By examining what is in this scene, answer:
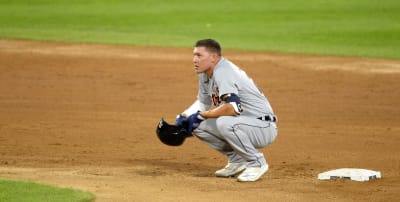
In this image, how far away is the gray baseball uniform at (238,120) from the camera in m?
9.08

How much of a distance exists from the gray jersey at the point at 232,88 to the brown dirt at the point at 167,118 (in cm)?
70

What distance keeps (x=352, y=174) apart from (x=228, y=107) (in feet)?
4.47

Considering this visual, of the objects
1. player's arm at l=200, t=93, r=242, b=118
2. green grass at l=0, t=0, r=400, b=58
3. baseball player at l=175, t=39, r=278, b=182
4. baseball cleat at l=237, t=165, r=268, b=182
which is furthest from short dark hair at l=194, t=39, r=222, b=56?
green grass at l=0, t=0, r=400, b=58

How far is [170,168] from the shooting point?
396 inches

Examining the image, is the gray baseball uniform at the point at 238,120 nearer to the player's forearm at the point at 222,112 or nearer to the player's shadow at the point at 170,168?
the player's forearm at the point at 222,112

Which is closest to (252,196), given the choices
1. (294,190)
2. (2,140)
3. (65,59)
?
(294,190)

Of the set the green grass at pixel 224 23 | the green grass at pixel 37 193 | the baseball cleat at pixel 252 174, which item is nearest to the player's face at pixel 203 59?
the baseball cleat at pixel 252 174

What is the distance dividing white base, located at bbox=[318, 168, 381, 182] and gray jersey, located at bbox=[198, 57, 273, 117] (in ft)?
2.63

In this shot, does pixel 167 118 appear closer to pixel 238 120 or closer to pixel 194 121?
pixel 194 121

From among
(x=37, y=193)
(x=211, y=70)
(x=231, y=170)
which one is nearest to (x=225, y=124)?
Result: (x=211, y=70)

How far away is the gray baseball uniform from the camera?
9078 millimetres

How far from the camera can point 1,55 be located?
61.0 ft

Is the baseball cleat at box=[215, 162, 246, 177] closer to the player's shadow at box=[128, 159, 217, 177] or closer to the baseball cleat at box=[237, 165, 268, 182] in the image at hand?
the player's shadow at box=[128, 159, 217, 177]

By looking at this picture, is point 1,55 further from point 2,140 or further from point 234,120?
point 234,120
